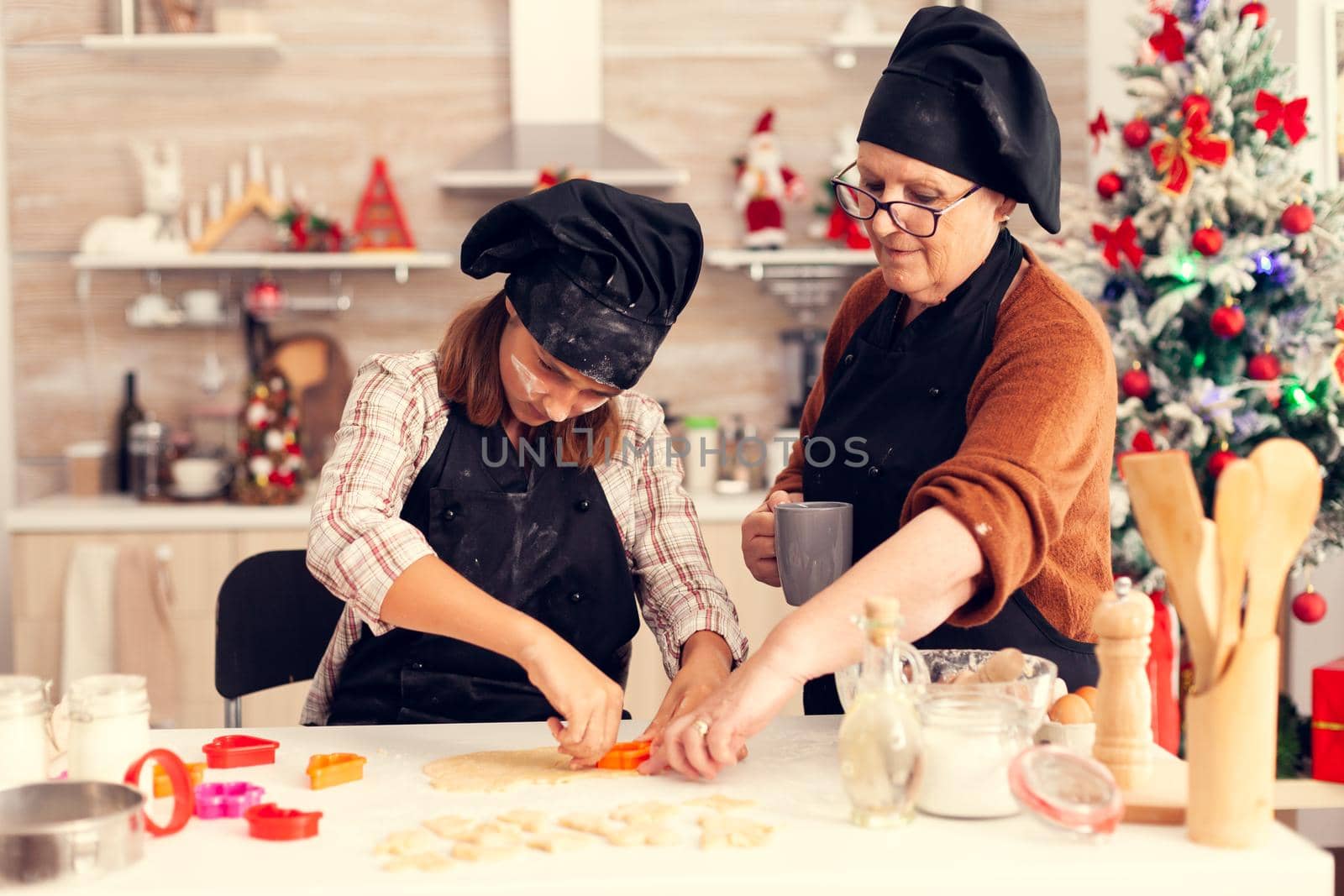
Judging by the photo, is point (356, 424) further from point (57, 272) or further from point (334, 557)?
point (57, 272)

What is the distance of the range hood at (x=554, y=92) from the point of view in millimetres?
3830

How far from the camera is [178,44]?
12.4 feet

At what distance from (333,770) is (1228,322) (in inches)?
90.7

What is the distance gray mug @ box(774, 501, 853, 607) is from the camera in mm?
1438

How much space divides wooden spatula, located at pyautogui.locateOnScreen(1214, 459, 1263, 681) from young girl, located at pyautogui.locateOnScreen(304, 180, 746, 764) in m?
0.65

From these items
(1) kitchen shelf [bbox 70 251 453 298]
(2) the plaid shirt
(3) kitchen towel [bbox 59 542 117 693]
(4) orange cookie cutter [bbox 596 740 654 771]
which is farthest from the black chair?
(1) kitchen shelf [bbox 70 251 453 298]

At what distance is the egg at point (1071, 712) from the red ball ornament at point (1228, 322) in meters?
1.85

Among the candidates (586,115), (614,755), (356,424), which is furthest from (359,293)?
(614,755)

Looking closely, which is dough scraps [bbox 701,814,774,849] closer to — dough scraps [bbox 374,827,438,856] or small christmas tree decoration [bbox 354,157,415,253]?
dough scraps [bbox 374,827,438,856]

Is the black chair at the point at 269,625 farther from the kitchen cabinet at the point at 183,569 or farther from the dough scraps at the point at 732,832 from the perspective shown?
the kitchen cabinet at the point at 183,569

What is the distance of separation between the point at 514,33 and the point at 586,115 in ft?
1.05

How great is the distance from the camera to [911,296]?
5.41 feet

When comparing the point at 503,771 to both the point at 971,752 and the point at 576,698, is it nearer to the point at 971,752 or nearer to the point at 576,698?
the point at 576,698

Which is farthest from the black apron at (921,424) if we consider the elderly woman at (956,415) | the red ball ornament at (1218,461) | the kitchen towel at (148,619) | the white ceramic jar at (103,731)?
the kitchen towel at (148,619)
